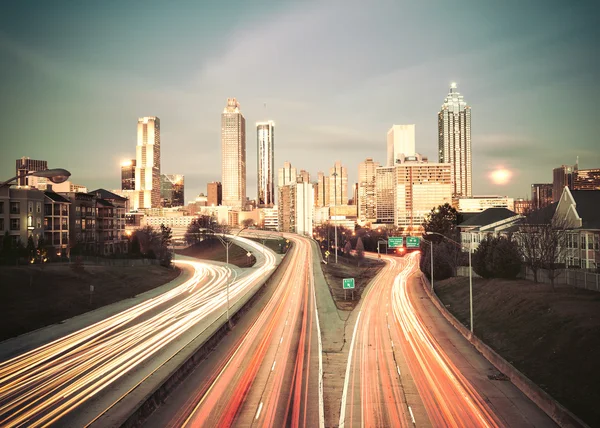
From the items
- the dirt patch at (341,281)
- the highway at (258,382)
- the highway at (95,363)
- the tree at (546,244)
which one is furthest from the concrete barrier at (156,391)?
the tree at (546,244)

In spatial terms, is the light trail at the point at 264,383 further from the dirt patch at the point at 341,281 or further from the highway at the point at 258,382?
the dirt patch at the point at 341,281

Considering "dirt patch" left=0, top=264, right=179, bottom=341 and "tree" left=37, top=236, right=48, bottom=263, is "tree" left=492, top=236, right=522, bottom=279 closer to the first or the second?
"dirt patch" left=0, top=264, right=179, bottom=341

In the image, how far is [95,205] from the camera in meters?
98.1

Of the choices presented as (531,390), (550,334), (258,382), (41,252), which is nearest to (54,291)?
(41,252)

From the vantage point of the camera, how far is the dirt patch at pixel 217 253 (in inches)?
4236

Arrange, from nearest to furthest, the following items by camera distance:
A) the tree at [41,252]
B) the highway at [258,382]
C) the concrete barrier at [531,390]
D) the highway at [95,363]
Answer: the concrete barrier at [531,390], the highway at [258,382], the highway at [95,363], the tree at [41,252]

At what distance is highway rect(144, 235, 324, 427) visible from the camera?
2089 cm

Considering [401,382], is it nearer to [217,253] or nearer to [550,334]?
[550,334]

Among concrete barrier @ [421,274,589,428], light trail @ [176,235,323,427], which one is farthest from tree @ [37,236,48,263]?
concrete barrier @ [421,274,589,428]

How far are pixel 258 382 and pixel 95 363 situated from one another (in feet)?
40.4

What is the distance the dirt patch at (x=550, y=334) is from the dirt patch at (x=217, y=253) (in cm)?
6618

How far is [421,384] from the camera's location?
1016 inches

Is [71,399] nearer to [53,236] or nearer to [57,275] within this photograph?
[57,275]

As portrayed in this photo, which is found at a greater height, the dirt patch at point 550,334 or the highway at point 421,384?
the dirt patch at point 550,334
